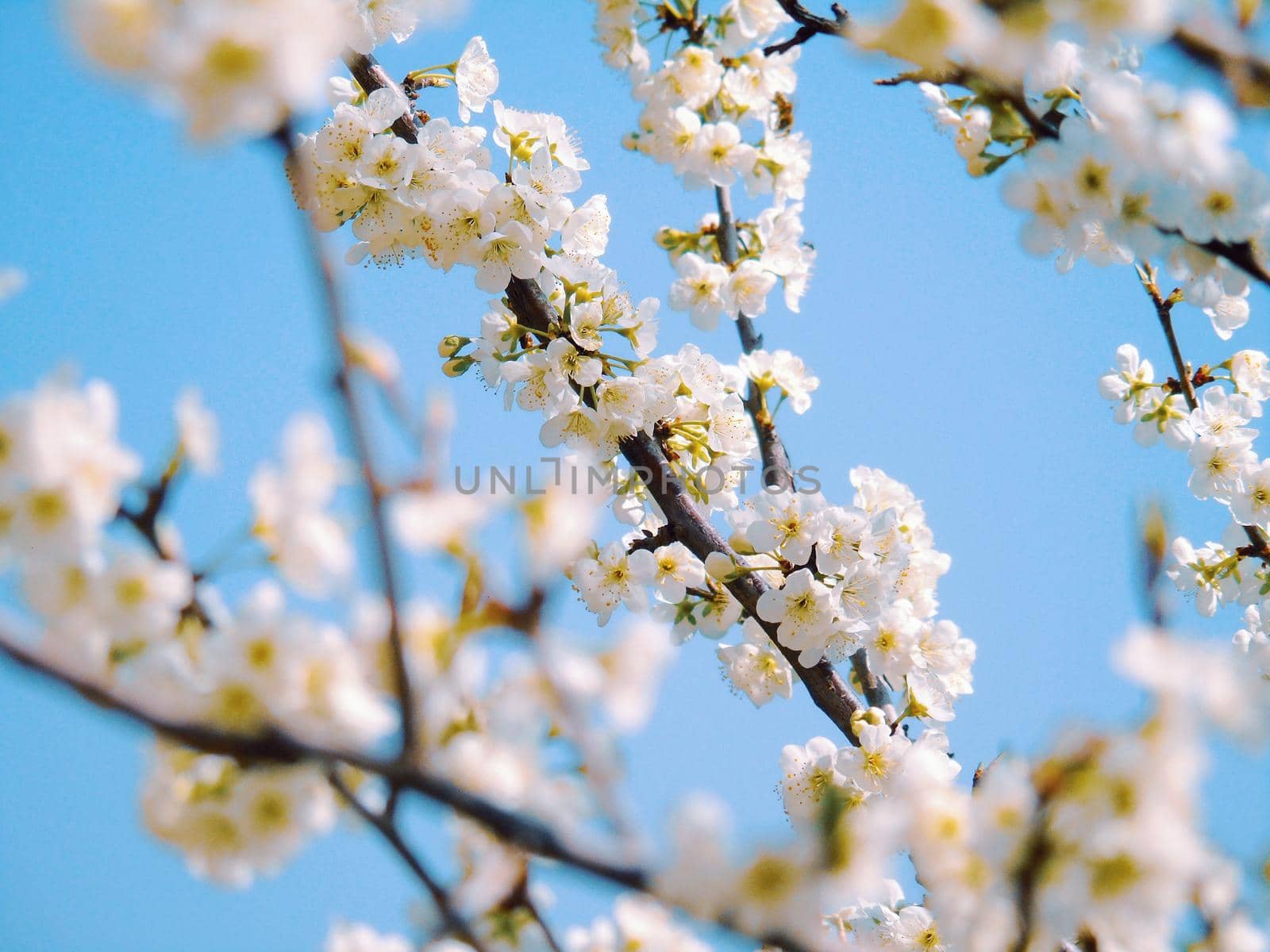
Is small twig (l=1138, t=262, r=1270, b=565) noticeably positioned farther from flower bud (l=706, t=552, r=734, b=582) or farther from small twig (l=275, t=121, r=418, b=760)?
small twig (l=275, t=121, r=418, b=760)

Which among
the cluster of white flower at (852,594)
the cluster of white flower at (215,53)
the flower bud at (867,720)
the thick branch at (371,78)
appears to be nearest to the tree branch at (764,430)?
the cluster of white flower at (852,594)

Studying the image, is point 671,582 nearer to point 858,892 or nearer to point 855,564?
point 855,564

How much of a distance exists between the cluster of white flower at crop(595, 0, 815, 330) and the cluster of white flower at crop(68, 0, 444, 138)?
206cm

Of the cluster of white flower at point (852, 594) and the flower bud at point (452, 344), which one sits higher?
the flower bud at point (452, 344)

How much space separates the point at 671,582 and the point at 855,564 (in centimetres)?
53

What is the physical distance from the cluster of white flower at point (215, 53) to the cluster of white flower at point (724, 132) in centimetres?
206

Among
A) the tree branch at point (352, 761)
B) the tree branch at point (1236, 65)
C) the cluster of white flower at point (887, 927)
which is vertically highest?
the tree branch at point (1236, 65)

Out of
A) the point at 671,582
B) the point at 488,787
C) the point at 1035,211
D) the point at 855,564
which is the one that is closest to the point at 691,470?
the point at 671,582

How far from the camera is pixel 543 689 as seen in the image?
113cm

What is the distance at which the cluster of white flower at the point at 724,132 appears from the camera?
116 inches

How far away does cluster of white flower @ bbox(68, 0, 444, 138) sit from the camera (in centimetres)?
89

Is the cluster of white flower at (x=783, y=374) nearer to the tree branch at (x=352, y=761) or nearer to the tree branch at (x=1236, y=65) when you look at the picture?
the tree branch at (x=1236, y=65)

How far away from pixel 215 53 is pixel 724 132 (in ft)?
7.71

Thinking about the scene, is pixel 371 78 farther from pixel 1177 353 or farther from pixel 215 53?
pixel 1177 353
